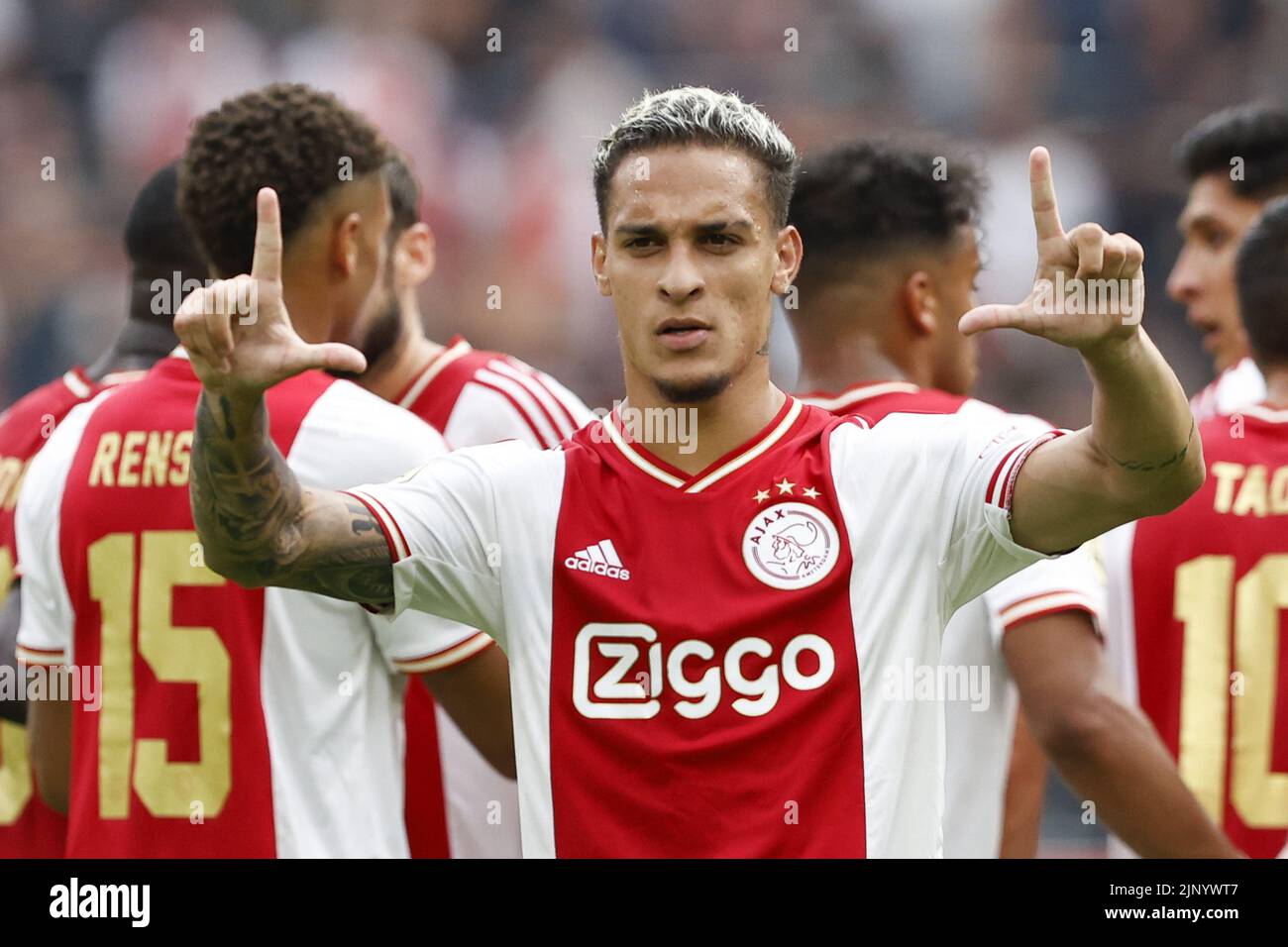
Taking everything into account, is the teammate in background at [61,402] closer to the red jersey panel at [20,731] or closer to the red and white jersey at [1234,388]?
the red jersey panel at [20,731]

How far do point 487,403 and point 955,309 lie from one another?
119cm

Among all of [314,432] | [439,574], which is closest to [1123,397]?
[439,574]

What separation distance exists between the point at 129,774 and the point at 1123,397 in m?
2.21

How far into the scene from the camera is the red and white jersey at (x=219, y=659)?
357 centimetres

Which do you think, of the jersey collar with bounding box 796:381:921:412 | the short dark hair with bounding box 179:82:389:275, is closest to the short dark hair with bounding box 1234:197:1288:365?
the jersey collar with bounding box 796:381:921:412

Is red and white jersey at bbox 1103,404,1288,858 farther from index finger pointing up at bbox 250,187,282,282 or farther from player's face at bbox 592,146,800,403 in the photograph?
index finger pointing up at bbox 250,187,282,282

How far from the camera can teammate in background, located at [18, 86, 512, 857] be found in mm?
3566

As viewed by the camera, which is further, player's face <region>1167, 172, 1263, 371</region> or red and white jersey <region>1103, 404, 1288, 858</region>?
player's face <region>1167, 172, 1263, 371</region>

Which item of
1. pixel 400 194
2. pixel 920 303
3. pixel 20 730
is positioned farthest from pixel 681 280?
pixel 20 730

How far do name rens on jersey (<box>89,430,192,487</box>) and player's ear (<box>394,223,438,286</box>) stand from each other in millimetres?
972

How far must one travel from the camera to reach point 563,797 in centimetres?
278

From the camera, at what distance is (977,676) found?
3.96 m

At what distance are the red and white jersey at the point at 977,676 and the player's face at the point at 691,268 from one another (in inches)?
43.2

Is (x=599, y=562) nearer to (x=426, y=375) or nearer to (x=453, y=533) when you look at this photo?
(x=453, y=533)
